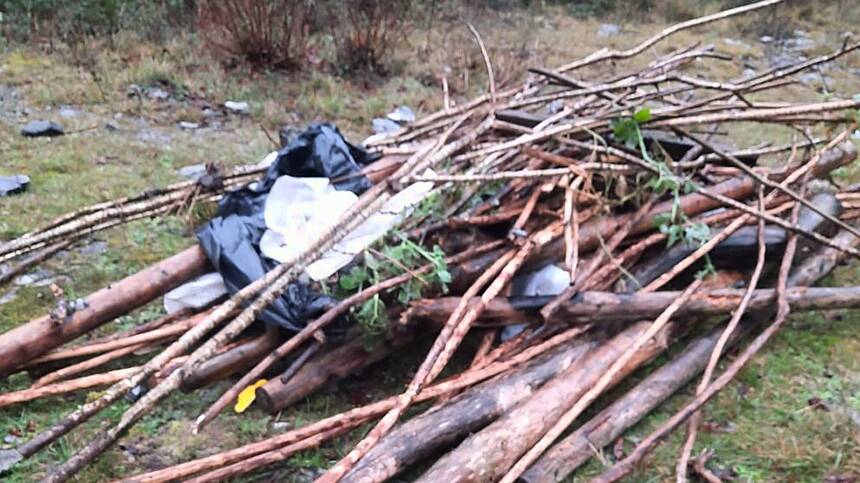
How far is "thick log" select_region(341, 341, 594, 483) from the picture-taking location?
205 centimetres

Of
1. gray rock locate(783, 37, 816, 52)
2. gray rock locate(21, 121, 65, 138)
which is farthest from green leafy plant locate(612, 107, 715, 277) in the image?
gray rock locate(783, 37, 816, 52)

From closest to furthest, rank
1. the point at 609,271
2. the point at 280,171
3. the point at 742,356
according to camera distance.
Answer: the point at 742,356
the point at 609,271
the point at 280,171

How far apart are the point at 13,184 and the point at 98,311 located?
1867 millimetres

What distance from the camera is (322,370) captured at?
→ 254 cm

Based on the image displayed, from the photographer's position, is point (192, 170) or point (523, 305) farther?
point (192, 170)

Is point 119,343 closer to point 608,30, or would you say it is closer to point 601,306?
point 601,306

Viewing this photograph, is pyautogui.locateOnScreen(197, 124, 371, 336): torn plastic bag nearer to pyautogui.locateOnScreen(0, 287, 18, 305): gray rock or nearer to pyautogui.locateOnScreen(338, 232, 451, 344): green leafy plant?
pyautogui.locateOnScreen(338, 232, 451, 344): green leafy plant

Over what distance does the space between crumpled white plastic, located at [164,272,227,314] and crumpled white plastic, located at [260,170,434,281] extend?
23cm

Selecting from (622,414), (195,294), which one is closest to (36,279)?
(195,294)

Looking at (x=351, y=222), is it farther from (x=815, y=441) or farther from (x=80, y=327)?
(x=815, y=441)

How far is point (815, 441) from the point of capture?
7.76 ft

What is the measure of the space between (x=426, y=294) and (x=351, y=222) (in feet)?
1.21

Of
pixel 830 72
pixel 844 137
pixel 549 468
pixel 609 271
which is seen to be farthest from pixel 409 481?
pixel 830 72

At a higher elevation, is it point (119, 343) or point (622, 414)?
point (119, 343)
